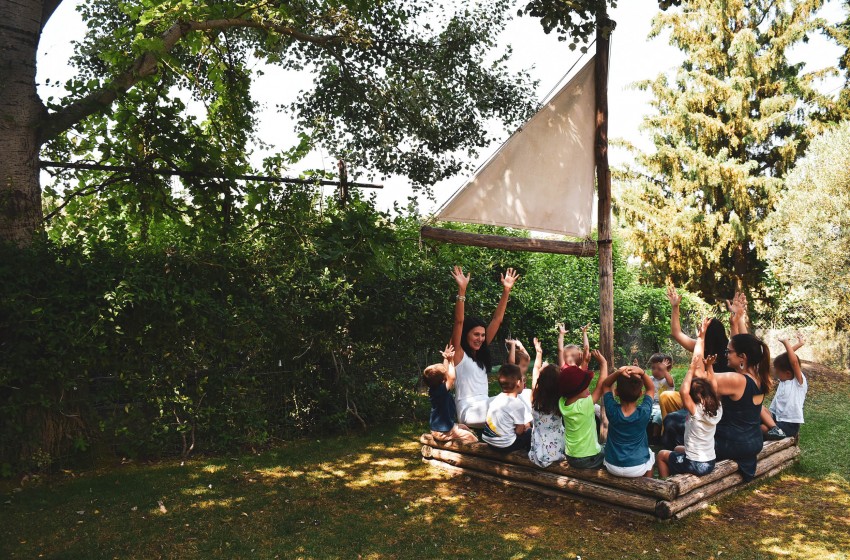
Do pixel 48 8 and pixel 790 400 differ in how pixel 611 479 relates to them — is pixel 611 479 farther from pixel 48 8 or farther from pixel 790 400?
pixel 48 8

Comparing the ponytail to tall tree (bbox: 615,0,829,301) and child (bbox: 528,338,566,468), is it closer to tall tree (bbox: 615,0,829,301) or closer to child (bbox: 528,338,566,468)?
child (bbox: 528,338,566,468)

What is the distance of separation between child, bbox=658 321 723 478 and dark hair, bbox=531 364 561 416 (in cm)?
118

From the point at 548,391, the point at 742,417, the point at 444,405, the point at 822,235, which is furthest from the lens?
the point at 822,235

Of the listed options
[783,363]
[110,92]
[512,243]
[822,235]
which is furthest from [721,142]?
[110,92]

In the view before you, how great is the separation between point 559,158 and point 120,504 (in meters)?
5.97

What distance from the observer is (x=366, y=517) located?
5.77 metres

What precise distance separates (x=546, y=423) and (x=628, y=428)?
2.83ft

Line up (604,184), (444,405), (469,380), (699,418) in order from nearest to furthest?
(699,418) → (604,184) → (469,380) → (444,405)

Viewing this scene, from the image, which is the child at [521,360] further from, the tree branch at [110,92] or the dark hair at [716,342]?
the tree branch at [110,92]

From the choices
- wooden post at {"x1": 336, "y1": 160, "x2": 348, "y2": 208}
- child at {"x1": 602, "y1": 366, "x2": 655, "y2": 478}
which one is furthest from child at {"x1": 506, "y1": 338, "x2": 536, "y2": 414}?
wooden post at {"x1": 336, "y1": 160, "x2": 348, "y2": 208}

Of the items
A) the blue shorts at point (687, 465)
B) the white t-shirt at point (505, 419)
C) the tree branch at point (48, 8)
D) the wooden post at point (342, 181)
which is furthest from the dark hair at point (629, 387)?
the tree branch at point (48, 8)

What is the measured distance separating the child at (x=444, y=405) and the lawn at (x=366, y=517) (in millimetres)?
492

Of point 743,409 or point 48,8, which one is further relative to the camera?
point 48,8

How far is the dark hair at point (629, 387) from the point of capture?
5.43 metres
